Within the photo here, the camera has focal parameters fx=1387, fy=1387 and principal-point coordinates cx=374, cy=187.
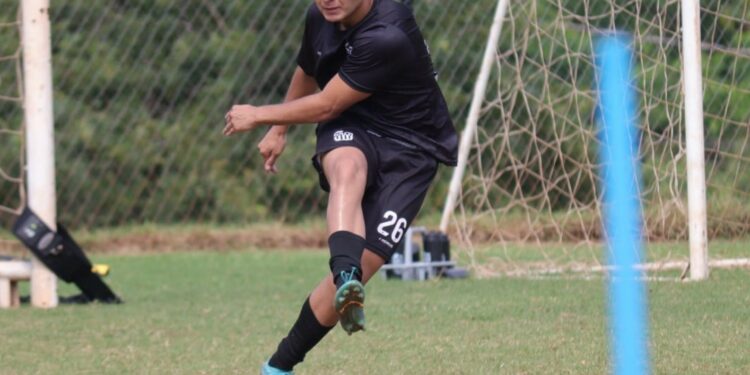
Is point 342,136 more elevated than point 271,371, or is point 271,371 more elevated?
point 342,136

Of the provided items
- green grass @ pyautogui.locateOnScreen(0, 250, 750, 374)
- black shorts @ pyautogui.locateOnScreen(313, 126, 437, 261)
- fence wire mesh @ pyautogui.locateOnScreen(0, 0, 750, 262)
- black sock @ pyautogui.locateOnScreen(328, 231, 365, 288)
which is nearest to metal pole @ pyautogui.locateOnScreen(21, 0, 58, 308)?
green grass @ pyautogui.locateOnScreen(0, 250, 750, 374)

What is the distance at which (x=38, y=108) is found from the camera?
784 centimetres

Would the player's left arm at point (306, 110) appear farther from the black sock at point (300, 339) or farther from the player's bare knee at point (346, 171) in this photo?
the black sock at point (300, 339)

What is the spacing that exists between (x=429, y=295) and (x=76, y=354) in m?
Answer: 2.46

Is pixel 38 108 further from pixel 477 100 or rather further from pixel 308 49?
pixel 308 49

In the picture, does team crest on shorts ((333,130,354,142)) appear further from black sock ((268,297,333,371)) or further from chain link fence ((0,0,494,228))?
chain link fence ((0,0,494,228))

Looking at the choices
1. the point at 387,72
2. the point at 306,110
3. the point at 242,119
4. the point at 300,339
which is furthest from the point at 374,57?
the point at 300,339

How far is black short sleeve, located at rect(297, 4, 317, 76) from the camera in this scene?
17.1ft

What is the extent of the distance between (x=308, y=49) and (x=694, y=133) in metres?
3.39

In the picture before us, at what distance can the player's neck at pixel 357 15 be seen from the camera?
16.2ft

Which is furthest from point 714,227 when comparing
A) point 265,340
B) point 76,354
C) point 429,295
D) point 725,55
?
point 76,354

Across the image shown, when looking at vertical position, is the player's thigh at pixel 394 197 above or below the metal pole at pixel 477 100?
above

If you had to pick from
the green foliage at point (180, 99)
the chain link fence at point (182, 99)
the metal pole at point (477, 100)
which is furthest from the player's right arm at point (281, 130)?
the chain link fence at point (182, 99)

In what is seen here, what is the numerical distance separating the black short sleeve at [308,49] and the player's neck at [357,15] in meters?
0.22
